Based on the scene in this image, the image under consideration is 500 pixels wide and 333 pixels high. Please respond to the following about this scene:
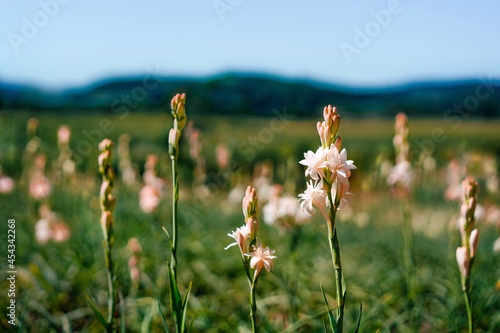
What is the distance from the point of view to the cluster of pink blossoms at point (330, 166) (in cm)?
145

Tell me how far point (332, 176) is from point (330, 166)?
0.10 feet

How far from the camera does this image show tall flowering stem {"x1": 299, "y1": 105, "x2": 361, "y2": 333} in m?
1.44

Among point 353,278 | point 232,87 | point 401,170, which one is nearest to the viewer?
point 401,170

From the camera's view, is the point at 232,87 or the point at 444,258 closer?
the point at 444,258

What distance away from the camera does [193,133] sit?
584 cm

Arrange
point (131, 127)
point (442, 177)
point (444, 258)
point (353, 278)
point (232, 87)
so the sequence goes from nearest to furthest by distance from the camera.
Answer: point (353, 278) < point (444, 258) < point (442, 177) < point (131, 127) < point (232, 87)

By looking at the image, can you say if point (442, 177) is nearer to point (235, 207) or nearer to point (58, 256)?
point (235, 207)

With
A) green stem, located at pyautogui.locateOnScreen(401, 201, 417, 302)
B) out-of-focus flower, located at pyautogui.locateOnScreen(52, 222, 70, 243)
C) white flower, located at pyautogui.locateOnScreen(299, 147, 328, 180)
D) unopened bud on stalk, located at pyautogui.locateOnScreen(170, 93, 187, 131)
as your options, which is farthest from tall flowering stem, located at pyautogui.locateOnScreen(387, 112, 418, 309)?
out-of-focus flower, located at pyautogui.locateOnScreen(52, 222, 70, 243)

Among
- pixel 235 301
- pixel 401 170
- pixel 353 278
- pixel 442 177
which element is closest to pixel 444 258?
pixel 353 278

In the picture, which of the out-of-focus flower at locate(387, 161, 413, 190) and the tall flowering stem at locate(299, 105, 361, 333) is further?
the out-of-focus flower at locate(387, 161, 413, 190)

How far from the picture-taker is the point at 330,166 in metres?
1.45

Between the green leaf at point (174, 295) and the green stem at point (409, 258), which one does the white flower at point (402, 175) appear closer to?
the green stem at point (409, 258)

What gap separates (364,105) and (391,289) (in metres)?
20.8

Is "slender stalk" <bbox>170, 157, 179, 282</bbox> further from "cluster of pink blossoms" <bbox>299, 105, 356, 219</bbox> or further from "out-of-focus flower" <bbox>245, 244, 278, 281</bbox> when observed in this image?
"cluster of pink blossoms" <bbox>299, 105, 356, 219</bbox>
